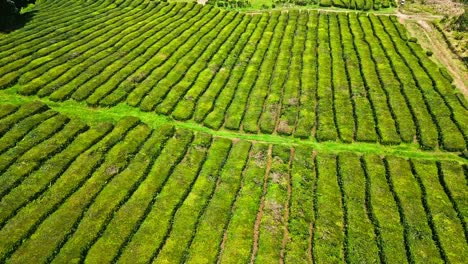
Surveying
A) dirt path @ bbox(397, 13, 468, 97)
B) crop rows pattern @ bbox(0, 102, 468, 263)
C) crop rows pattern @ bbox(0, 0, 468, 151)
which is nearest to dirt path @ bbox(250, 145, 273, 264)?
crop rows pattern @ bbox(0, 102, 468, 263)

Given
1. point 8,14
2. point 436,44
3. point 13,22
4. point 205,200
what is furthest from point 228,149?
point 13,22

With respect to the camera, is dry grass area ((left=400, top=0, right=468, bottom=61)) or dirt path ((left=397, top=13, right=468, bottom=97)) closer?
dirt path ((left=397, top=13, right=468, bottom=97))

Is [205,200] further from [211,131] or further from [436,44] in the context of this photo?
[436,44]

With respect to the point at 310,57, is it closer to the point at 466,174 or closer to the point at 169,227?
the point at 466,174

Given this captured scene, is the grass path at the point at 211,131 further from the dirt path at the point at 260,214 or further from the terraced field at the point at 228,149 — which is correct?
the dirt path at the point at 260,214

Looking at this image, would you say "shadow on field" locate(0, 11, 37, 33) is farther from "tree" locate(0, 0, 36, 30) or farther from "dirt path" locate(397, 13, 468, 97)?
"dirt path" locate(397, 13, 468, 97)

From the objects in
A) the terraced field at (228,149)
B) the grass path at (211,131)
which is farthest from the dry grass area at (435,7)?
the grass path at (211,131)

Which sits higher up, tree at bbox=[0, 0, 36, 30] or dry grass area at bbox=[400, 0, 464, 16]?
tree at bbox=[0, 0, 36, 30]
